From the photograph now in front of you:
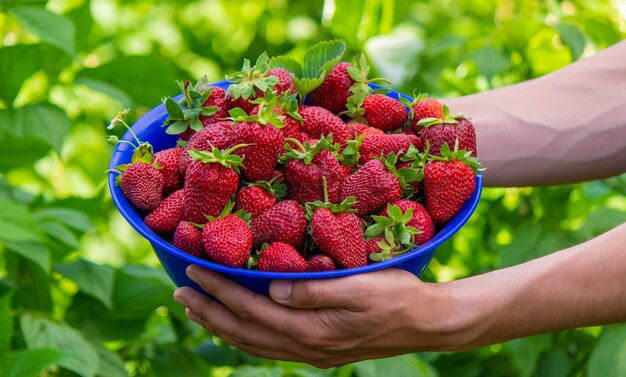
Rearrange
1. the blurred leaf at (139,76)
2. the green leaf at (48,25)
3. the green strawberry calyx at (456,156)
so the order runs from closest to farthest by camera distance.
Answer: the green strawberry calyx at (456,156) < the green leaf at (48,25) < the blurred leaf at (139,76)

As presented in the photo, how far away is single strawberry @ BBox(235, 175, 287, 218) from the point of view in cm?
116

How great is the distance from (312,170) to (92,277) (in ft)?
2.18

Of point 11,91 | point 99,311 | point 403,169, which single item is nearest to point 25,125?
point 11,91

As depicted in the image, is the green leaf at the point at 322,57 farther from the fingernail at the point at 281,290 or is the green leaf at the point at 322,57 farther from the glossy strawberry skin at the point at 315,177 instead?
the fingernail at the point at 281,290

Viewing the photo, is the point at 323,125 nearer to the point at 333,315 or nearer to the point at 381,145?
the point at 381,145

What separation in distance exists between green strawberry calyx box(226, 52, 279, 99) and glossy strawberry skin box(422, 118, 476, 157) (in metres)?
0.22

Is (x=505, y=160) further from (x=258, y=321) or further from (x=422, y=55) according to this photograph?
(x=422, y=55)

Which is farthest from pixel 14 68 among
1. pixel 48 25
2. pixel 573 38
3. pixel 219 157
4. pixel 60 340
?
pixel 573 38

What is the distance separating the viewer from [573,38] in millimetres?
1871

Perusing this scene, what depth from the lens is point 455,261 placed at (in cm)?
225

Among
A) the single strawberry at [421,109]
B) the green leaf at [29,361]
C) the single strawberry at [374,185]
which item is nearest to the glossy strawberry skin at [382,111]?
the single strawberry at [421,109]

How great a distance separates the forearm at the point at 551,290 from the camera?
1205 mm

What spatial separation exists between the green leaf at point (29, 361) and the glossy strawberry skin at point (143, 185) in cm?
32

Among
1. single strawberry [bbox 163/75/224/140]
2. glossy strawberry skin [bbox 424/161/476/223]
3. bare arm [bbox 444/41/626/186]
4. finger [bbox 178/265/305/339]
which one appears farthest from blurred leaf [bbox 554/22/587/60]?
finger [bbox 178/265/305/339]
